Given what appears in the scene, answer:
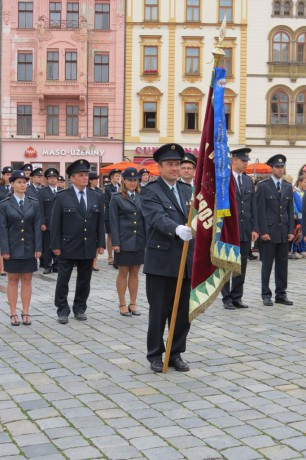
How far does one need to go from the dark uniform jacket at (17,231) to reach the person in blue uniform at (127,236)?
121cm

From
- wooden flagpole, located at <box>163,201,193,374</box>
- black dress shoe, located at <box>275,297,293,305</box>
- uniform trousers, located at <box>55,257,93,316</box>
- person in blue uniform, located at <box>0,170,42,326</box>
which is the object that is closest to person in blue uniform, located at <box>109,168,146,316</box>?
uniform trousers, located at <box>55,257,93,316</box>

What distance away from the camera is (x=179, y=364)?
6.59m

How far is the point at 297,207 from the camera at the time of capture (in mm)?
17875

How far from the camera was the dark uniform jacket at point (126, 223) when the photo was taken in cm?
971

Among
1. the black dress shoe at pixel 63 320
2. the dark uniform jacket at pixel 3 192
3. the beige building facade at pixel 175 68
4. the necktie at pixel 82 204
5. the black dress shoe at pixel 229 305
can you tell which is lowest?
the black dress shoe at pixel 63 320

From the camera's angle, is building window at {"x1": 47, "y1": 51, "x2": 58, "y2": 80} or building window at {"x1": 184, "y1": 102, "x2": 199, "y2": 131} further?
building window at {"x1": 184, "y1": 102, "x2": 199, "y2": 131}

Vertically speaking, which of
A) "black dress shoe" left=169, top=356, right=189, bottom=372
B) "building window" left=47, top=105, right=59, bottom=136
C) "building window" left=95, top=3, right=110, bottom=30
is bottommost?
"black dress shoe" left=169, top=356, right=189, bottom=372

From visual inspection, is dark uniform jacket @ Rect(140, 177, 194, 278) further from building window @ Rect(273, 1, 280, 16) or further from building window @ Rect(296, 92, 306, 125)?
building window @ Rect(273, 1, 280, 16)

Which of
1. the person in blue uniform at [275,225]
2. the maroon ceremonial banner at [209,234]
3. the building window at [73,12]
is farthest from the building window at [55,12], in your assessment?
the maroon ceremonial banner at [209,234]

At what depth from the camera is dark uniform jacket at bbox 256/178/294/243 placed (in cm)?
1048

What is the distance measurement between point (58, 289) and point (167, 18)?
110ft

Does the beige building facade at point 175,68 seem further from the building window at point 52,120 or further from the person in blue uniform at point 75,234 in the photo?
the person in blue uniform at point 75,234

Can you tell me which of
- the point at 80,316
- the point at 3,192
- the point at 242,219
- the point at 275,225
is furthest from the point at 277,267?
the point at 3,192

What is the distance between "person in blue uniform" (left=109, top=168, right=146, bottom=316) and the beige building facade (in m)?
30.3
